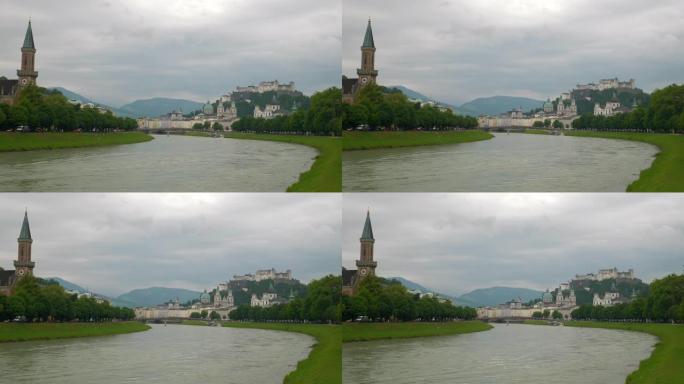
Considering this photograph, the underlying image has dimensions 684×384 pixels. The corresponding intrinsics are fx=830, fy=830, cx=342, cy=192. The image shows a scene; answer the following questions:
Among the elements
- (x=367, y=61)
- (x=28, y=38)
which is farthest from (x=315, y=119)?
(x=28, y=38)

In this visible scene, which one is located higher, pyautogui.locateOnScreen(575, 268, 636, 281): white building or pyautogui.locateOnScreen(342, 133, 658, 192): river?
pyautogui.locateOnScreen(342, 133, 658, 192): river

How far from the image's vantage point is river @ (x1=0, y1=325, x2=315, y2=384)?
18984 mm

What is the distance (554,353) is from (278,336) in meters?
7.26

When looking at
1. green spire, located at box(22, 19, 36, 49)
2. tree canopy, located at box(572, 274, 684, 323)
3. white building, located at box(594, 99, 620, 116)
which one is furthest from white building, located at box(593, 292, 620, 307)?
green spire, located at box(22, 19, 36, 49)

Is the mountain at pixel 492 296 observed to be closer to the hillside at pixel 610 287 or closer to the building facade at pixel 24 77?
the hillside at pixel 610 287

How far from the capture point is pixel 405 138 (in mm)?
19875

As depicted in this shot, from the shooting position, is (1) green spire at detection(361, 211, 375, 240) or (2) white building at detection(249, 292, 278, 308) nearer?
(1) green spire at detection(361, 211, 375, 240)

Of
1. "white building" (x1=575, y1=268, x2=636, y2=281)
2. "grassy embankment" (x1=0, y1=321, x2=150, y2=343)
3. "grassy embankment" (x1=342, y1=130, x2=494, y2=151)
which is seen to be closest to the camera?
"grassy embankment" (x1=342, y1=130, x2=494, y2=151)

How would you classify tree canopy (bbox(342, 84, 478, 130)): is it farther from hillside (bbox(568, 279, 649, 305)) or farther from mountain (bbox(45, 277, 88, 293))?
mountain (bbox(45, 277, 88, 293))

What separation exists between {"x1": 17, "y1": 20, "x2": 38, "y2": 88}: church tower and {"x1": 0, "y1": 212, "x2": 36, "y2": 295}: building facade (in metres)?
3.35

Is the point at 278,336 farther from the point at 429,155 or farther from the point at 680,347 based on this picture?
the point at 680,347

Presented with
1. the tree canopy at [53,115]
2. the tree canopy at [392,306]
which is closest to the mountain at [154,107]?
the tree canopy at [53,115]

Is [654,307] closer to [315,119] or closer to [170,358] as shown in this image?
[315,119]

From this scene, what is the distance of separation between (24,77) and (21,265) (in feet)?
14.5
